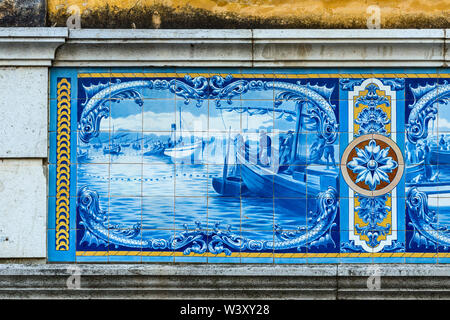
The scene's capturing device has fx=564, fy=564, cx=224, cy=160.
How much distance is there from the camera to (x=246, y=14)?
16.4 feet

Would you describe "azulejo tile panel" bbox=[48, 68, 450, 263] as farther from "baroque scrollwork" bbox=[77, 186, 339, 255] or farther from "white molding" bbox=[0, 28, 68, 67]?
"white molding" bbox=[0, 28, 68, 67]

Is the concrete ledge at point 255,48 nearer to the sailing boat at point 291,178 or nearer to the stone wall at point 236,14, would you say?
the stone wall at point 236,14

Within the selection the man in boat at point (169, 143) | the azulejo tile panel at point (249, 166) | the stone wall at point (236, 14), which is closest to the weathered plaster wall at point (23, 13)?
the stone wall at point (236, 14)

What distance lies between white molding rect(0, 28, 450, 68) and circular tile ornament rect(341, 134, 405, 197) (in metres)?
0.69

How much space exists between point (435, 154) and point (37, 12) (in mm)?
3747

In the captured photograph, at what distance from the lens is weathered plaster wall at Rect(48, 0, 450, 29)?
16.4ft

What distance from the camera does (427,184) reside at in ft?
16.5

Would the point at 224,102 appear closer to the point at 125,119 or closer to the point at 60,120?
the point at 125,119

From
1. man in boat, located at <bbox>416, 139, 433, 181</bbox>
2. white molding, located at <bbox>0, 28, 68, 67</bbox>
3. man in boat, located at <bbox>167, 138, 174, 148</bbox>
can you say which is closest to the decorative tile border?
white molding, located at <bbox>0, 28, 68, 67</bbox>

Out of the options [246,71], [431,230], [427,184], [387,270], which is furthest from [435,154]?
[246,71]

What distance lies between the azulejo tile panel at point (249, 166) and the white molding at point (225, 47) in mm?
111

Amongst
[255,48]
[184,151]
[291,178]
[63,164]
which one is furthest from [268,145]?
[63,164]

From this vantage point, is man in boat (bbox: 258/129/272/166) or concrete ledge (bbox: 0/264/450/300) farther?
man in boat (bbox: 258/129/272/166)

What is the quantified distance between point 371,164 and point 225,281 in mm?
1658
